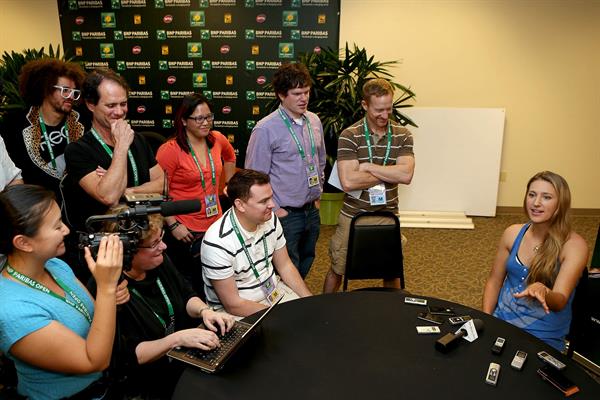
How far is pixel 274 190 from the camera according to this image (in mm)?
2875

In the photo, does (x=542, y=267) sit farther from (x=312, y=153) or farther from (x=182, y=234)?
(x=182, y=234)

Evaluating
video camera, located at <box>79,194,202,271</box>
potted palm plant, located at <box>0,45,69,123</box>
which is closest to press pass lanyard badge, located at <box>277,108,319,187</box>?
video camera, located at <box>79,194,202,271</box>

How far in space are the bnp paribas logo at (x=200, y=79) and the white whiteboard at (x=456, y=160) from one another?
242 cm

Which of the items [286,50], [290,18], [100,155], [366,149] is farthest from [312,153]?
[290,18]

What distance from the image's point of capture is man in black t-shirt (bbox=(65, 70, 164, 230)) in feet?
6.95

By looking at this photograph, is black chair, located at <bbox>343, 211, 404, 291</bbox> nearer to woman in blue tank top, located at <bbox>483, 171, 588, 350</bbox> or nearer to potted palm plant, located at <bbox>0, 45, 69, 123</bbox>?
woman in blue tank top, located at <bbox>483, 171, 588, 350</bbox>

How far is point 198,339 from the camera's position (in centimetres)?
158

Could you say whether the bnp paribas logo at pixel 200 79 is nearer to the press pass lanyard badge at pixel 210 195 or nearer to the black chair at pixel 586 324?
the press pass lanyard badge at pixel 210 195

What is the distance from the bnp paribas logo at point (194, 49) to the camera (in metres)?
5.30

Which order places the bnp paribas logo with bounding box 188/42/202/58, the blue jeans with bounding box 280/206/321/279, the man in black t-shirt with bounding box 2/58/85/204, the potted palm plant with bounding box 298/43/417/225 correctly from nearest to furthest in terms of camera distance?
the man in black t-shirt with bounding box 2/58/85/204 < the blue jeans with bounding box 280/206/321/279 < the potted palm plant with bounding box 298/43/417/225 < the bnp paribas logo with bounding box 188/42/202/58

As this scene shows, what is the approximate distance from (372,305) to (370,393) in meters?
0.57

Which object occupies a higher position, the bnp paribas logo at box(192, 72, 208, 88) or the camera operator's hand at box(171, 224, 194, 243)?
the bnp paribas logo at box(192, 72, 208, 88)

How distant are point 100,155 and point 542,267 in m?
2.16

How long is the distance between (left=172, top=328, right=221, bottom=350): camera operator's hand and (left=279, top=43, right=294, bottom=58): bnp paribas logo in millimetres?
4183
